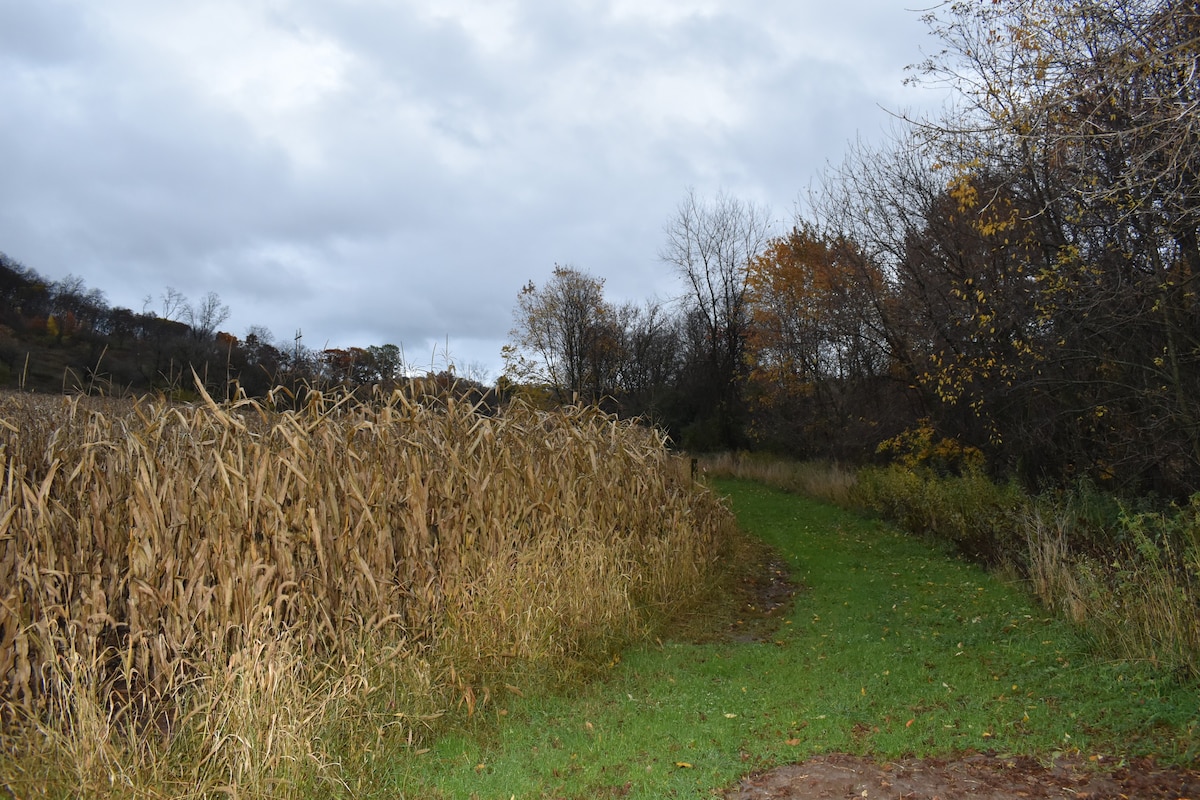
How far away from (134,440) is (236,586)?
38.9 inches

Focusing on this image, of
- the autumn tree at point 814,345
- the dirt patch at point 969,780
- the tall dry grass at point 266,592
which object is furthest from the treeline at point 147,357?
the autumn tree at point 814,345

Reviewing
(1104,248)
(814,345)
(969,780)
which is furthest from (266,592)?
(814,345)

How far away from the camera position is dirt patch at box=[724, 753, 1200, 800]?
12.4 ft

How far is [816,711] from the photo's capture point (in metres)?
5.01

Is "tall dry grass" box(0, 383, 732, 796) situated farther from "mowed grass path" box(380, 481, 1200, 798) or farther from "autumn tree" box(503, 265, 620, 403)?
"autumn tree" box(503, 265, 620, 403)

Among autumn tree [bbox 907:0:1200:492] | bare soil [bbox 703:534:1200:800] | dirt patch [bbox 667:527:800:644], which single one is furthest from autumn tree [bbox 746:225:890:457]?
bare soil [bbox 703:534:1200:800]

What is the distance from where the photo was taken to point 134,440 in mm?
4359

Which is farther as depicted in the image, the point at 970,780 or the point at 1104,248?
the point at 1104,248

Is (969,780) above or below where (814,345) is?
below

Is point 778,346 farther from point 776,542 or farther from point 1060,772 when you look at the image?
point 1060,772

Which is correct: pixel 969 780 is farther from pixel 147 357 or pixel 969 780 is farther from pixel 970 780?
pixel 147 357

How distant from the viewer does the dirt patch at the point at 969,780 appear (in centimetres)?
378

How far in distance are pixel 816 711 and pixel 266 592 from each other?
3.47 metres

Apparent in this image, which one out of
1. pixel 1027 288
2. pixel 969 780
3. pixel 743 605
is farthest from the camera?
pixel 1027 288
